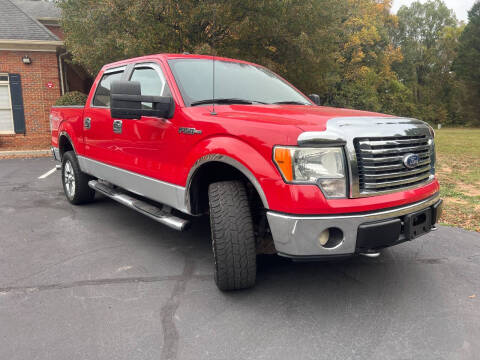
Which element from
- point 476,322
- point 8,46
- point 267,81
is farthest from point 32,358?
point 8,46

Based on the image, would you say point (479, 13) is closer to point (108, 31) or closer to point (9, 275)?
point (108, 31)

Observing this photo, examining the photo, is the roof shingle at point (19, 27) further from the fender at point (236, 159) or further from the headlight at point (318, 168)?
the headlight at point (318, 168)

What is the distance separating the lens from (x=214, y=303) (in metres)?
2.93

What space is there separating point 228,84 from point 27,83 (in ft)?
44.1

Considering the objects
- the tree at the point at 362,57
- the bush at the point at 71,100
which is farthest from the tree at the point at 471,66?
the bush at the point at 71,100

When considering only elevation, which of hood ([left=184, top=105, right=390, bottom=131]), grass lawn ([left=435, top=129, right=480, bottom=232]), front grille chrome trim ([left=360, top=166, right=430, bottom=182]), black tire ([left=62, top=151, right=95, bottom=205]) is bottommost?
grass lawn ([left=435, top=129, right=480, bottom=232])

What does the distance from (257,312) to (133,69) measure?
296cm

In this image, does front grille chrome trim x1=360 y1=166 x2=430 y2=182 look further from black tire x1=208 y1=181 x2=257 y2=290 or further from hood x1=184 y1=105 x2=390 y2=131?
black tire x1=208 y1=181 x2=257 y2=290

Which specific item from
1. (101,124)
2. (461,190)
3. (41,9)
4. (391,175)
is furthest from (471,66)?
(391,175)

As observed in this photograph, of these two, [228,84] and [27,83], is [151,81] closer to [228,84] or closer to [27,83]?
[228,84]

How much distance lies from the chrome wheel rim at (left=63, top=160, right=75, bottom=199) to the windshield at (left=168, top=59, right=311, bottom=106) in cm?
285

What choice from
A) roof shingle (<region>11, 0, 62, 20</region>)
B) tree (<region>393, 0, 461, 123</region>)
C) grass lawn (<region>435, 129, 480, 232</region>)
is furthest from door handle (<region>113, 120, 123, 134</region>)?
tree (<region>393, 0, 461, 123</region>)

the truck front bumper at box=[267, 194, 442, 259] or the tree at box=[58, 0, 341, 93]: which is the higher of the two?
the tree at box=[58, 0, 341, 93]

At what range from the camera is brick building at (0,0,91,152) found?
14234 mm
